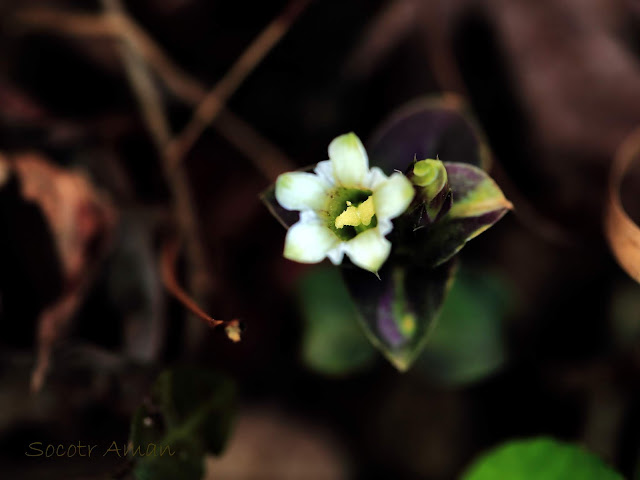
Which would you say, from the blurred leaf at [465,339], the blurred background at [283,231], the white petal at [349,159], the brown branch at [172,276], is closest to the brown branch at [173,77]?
the blurred background at [283,231]

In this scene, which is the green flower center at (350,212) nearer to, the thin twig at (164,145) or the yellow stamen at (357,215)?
the yellow stamen at (357,215)

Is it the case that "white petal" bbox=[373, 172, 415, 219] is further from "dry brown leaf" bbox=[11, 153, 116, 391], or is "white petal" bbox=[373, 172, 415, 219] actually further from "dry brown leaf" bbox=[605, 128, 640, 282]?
"dry brown leaf" bbox=[11, 153, 116, 391]

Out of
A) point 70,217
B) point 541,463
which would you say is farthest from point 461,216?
point 70,217

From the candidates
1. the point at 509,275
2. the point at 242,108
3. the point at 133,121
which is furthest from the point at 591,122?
the point at 133,121

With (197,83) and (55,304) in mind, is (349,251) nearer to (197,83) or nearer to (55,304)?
(55,304)

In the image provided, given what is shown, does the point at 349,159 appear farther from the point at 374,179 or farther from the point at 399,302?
the point at 399,302

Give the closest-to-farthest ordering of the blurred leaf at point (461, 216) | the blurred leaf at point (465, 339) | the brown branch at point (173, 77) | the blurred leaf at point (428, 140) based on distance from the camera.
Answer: the blurred leaf at point (461, 216)
the blurred leaf at point (428, 140)
the blurred leaf at point (465, 339)
the brown branch at point (173, 77)

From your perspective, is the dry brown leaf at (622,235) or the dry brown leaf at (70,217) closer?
the dry brown leaf at (622,235)
